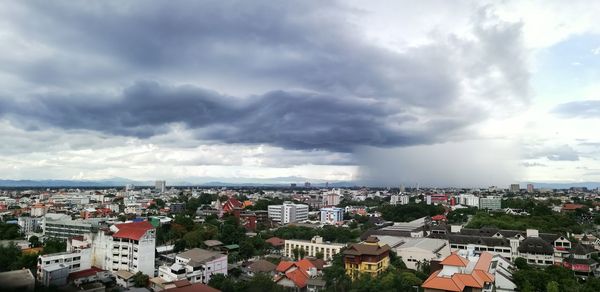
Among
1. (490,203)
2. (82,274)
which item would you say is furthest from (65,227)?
(490,203)

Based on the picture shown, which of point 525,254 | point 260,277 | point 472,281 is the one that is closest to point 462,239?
point 525,254

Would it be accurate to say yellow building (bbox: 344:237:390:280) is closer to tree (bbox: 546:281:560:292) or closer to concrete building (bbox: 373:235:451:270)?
concrete building (bbox: 373:235:451:270)

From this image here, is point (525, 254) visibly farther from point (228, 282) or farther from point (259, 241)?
point (228, 282)

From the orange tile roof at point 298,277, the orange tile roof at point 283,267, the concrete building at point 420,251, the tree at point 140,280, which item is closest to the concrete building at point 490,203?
the concrete building at point 420,251

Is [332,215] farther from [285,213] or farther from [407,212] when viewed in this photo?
[407,212]

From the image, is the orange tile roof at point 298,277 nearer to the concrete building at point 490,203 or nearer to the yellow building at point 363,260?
the yellow building at point 363,260

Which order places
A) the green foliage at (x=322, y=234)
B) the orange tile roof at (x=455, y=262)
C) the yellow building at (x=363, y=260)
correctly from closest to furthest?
the orange tile roof at (x=455, y=262), the yellow building at (x=363, y=260), the green foliage at (x=322, y=234)
